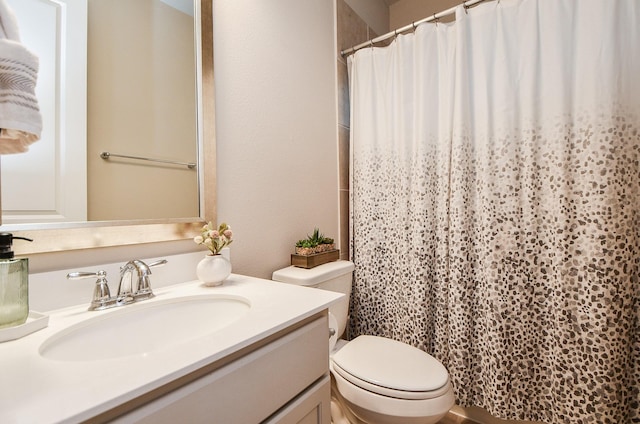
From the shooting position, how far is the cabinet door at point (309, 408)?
69cm

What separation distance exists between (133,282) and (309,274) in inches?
26.2

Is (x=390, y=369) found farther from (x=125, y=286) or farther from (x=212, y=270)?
(x=125, y=286)

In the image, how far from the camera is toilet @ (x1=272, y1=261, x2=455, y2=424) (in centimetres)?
102

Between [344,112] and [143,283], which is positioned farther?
[344,112]

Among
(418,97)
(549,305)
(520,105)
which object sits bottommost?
(549,305)

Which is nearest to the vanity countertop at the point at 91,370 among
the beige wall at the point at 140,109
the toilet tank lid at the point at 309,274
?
the beige wall at the point at 140,109

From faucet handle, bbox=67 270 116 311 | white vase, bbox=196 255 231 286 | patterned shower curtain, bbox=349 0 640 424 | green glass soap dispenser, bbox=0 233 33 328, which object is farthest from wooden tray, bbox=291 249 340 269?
green glass soap dispenser, bbox=0 233 33 328

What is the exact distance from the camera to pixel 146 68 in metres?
0.97

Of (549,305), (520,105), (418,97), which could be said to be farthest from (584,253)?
(418,97)

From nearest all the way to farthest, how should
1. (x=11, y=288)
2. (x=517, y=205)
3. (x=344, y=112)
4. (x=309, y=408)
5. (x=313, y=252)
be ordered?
(x=11, y=288)
(x=309, y=408)
(x=517, y=205)
(x=313, y=252)
(x=344, y=112)

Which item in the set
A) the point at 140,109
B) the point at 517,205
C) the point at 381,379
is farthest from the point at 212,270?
the point at 517,205

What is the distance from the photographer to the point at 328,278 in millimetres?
1386

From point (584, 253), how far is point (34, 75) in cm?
172

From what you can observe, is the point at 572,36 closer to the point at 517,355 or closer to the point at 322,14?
the point at 322,14
